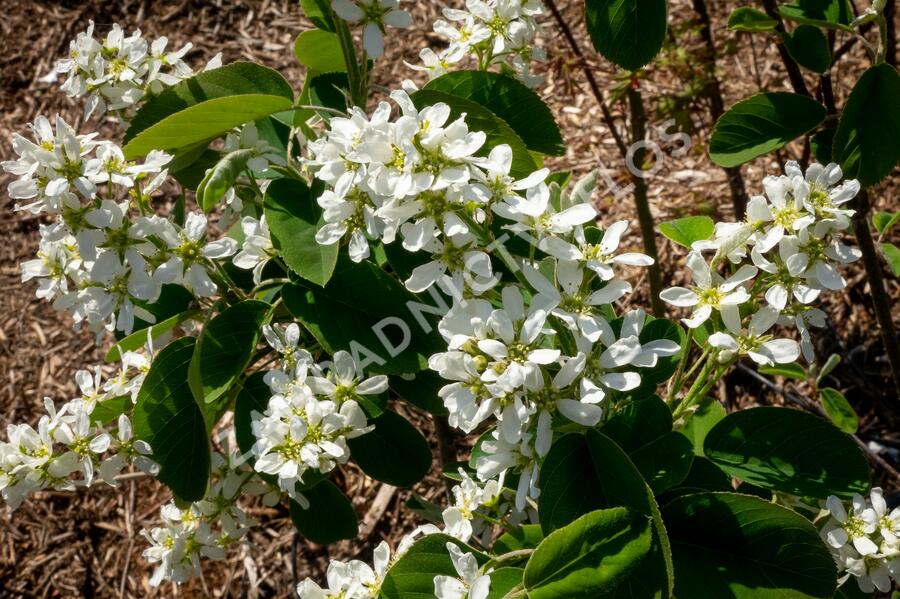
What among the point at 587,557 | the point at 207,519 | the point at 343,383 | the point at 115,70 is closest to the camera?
the point at 587,557

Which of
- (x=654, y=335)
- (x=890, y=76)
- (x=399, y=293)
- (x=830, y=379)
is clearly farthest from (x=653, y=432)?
(x=830, y=379)

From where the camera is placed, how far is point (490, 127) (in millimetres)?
1338

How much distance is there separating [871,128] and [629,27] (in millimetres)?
502

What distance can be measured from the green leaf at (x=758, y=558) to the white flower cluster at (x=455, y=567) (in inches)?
12.5

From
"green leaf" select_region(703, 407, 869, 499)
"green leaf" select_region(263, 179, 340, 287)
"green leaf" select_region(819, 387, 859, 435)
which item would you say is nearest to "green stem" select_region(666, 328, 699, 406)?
"green leaf" select_region(703, 407, 869, 499)

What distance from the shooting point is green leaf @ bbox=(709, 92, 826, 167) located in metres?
1.63

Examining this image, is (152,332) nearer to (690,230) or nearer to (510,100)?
(510,100)

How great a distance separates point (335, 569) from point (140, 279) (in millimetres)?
572

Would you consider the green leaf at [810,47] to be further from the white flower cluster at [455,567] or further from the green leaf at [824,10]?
the white flower cluster at [455,567]

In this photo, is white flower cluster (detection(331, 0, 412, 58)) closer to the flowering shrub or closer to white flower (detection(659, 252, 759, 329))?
the flowering shrub

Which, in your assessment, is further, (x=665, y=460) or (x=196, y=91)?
(x=196, y=91)

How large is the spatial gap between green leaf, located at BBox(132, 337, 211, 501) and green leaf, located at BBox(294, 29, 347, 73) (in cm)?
64

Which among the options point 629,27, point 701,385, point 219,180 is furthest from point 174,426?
point 629,27

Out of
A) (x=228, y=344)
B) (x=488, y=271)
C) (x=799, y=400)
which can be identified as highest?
(x=488, y=271)
